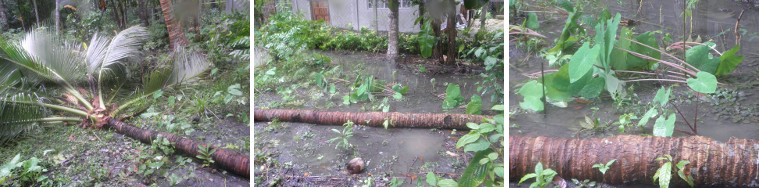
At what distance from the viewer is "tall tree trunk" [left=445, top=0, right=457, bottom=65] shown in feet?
4.55

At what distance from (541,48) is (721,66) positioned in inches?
17.6

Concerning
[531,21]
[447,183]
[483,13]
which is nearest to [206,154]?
[447,183]

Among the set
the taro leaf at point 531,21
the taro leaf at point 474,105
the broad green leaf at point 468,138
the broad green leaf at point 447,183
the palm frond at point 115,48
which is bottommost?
the broad green leaf at point 447,183

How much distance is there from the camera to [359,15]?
145cm

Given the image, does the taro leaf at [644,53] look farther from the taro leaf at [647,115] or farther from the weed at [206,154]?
the weed at [206,154]

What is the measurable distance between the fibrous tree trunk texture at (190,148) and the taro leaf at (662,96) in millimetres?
1216

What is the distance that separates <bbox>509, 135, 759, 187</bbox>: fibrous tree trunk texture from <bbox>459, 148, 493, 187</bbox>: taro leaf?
0.07m

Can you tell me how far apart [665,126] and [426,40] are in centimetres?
66

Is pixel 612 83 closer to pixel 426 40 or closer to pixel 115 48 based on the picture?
pixel 426 40

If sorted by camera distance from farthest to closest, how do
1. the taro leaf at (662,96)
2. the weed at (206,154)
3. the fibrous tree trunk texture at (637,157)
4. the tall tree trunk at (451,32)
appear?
the weed at (206,154)
the tall tree trunk at (451,32)
the taro leaf at (662,96)
the fibrous tree trunk texture at (637,157)

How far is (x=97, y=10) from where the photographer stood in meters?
1.62

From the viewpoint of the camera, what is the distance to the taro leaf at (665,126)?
48.9 inches

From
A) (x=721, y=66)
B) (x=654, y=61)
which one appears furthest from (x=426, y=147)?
(x=721, y=66)

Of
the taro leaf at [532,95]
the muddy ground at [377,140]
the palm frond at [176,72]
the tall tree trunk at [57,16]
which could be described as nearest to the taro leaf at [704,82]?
the taro leaf at [532,95]
